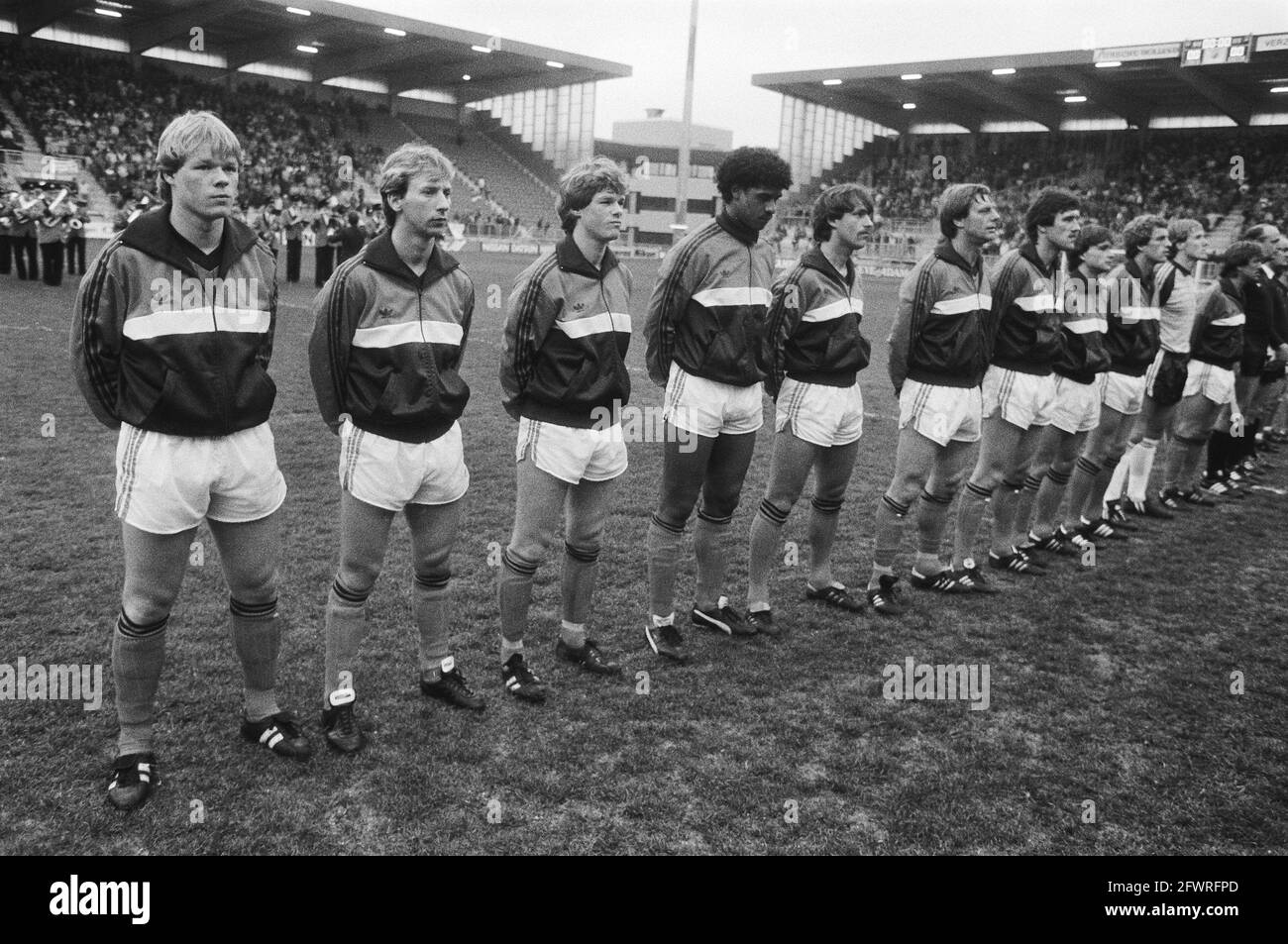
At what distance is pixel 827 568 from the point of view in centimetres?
564

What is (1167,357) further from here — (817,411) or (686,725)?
(686,725)

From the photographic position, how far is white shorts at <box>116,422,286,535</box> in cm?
320

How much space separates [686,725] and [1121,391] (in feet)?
15.1

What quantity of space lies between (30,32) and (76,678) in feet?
Result: 134

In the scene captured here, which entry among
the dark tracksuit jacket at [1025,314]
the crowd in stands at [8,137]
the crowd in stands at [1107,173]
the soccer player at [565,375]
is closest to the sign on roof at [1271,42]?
the crowd in stands at [1107,173]

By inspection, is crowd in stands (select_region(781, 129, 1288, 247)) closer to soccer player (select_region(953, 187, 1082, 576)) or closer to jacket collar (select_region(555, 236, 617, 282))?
soccer player (select_region(953, 187, 1082, 576))

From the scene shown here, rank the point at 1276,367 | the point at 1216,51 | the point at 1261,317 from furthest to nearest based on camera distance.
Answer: the point at 1216,51 < the point at 1276,367 < the point at 1261,317

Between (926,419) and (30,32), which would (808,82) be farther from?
(926,419)

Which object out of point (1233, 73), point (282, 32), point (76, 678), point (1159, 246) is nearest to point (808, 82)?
point (1233, 73)

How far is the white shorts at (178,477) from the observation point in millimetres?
3201

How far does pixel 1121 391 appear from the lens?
275 inches

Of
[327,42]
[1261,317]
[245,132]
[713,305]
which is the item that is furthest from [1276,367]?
[327,42]

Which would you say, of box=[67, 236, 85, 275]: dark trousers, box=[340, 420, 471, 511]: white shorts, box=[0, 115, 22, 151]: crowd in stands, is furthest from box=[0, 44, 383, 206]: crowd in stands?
box=[340, 420, 471, 511]: white shorts

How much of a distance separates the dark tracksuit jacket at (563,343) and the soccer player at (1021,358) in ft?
9.07
